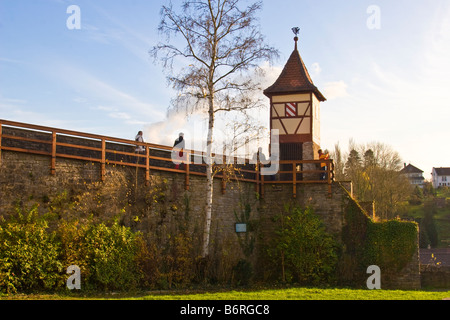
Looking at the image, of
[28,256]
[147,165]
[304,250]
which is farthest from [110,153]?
[304,250]

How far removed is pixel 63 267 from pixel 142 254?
266cm

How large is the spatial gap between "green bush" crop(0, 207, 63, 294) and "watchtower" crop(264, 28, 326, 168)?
12.9 m

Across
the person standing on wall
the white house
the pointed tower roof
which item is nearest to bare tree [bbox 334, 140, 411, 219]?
the pointed tower roof

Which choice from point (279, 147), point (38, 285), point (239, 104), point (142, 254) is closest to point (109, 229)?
point (142, 254)

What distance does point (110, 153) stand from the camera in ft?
56.0

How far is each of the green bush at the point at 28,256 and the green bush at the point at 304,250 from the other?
9.09 m

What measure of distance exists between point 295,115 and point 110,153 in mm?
10585

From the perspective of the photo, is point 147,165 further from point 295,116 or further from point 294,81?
point 294,81

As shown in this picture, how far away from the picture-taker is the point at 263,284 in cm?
1955

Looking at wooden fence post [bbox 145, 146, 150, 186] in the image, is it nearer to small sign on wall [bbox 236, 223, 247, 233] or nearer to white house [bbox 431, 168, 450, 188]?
small sign on wall [bbox 236, 223, 247, 233]

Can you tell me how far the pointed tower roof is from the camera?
A: 25.1m

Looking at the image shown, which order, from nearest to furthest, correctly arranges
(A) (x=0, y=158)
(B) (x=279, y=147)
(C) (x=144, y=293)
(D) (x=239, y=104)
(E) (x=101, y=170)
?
(A) (x=0, y=158), (C) (x=144, y=293), (E) (x=101, y=170), (D) (x=239, y=104), (B) (x=279, y=147)

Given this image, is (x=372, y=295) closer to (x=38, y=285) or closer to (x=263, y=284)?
(x=263, y=284)

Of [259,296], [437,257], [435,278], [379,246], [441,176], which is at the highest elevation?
[441,176]
